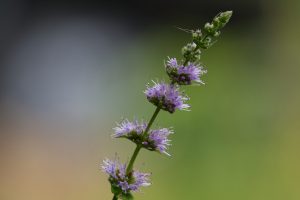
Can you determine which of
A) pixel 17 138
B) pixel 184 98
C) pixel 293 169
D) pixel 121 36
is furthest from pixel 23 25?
pixel 184 98

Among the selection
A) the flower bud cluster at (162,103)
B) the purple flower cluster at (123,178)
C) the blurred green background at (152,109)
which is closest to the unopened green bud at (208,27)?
the flower bud cluster at (162,103)

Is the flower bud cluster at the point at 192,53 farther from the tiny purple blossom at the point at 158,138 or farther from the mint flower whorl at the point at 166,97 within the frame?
the tiny purple blossom at the point at 158,138

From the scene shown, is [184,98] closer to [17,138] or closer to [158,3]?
[17,138]

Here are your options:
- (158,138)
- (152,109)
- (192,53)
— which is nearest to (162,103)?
(158,138)

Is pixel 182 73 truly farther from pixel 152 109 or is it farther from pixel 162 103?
pixel 152 109

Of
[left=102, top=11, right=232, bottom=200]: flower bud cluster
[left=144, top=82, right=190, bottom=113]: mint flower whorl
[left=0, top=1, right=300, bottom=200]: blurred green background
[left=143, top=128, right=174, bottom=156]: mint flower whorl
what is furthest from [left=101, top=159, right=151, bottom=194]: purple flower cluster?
[left=0, top=1, right=300, bottom=200]: blurred green background

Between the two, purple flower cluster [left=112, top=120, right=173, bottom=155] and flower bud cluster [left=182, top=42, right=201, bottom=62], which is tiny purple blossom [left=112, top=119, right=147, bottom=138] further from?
flower bud cluster [left=182, top=42, right=201, bottom=62]
